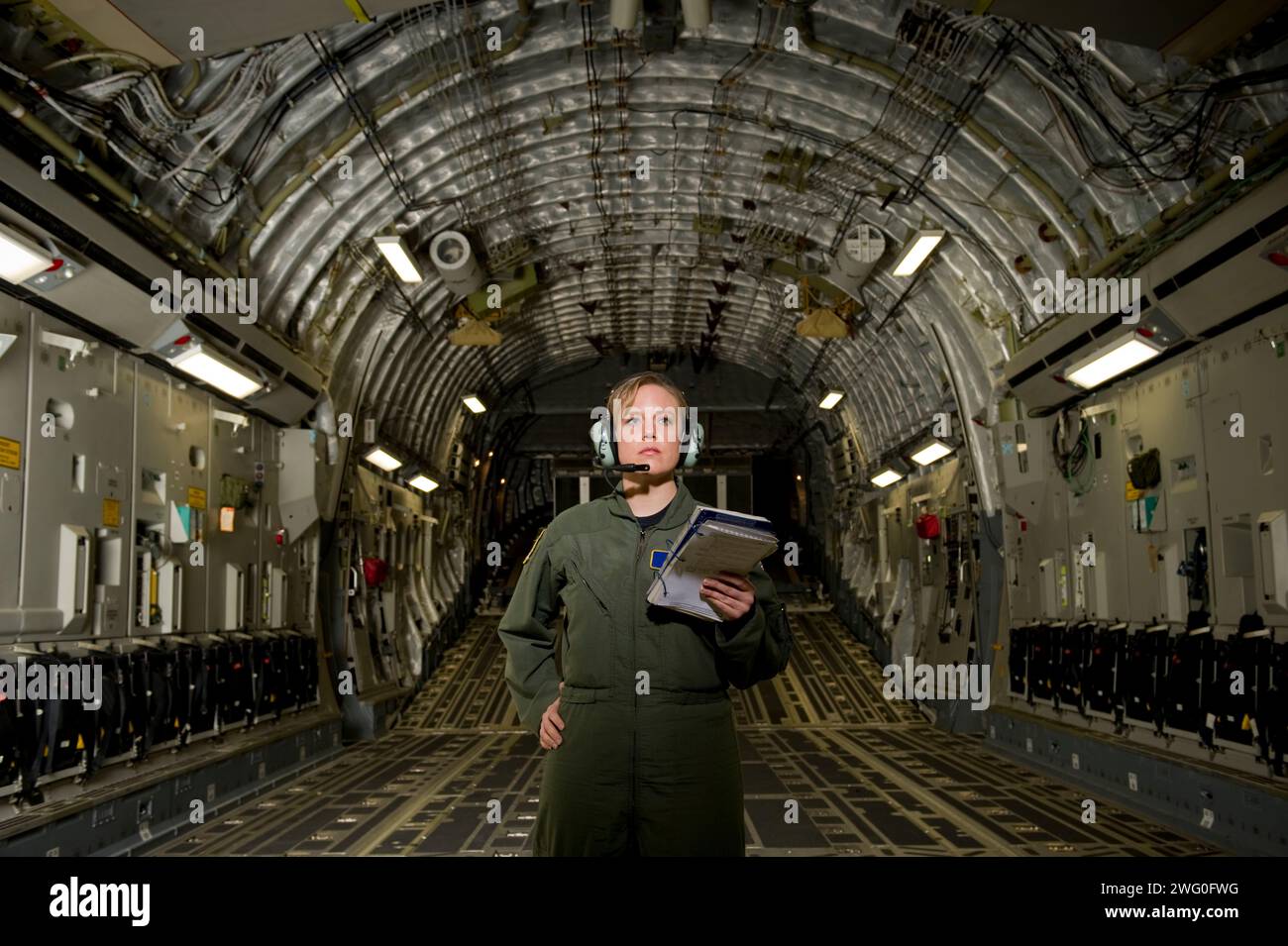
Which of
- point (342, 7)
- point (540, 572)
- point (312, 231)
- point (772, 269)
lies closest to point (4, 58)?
point (342, 7)

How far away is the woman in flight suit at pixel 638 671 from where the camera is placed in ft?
10.2

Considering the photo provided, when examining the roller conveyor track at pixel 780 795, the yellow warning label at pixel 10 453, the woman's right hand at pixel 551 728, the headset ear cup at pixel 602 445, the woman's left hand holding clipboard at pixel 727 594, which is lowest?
the roller conveyor track at pixel 780 795

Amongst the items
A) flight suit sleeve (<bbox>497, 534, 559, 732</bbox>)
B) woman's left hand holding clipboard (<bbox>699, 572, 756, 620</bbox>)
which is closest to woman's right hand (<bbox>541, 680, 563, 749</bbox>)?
flight suit sleeve (<bbox>497, 534, 559, 732</bbox>)

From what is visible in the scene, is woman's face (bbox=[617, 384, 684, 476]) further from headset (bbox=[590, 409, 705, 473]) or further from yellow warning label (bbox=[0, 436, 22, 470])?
yellow warning label (bbox=[0, 436, 22, 470])

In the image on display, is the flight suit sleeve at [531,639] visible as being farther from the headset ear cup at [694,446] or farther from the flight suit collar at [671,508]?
the headset ear cup at [694,446]

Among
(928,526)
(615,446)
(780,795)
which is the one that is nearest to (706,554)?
(615,446)

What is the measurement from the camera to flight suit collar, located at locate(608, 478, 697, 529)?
336 cm

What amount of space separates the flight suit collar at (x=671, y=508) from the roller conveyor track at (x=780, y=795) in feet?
13.6

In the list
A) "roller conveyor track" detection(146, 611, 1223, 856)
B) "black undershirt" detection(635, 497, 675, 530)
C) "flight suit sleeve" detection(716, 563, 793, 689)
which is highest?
"black undershirt" detection(635, 497, 675, 530)

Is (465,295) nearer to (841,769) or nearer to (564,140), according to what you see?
(564,140)

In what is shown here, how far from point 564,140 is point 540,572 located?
341 inches

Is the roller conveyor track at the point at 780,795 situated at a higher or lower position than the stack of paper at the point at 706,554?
lower

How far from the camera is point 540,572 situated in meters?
3.45

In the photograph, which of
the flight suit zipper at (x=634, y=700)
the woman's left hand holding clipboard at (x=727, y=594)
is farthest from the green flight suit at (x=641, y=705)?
the woman's left hand holding clipboard at (x=727, y=594)
